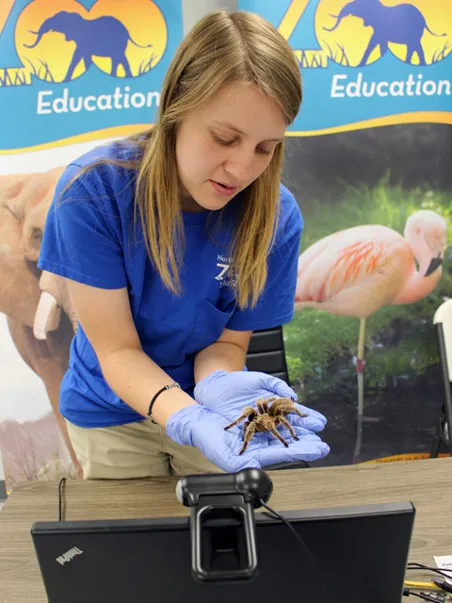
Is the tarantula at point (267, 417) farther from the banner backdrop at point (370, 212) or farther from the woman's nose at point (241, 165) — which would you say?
the banner backdrop at point (370, 212)

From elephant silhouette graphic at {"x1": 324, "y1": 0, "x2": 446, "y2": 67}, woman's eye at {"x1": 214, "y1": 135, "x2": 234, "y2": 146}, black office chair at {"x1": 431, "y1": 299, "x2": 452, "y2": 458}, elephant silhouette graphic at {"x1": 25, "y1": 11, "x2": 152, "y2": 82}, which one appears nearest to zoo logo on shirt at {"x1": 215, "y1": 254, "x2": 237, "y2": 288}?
woman's eye at {"x1": 214, "y1": 135, "x2": 234, "y2": 146}

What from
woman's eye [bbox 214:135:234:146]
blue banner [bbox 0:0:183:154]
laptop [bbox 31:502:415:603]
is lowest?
laptop [bbox 31:502:415:603]

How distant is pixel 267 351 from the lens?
Answer: 5.95 ft

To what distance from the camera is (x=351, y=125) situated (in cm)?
238

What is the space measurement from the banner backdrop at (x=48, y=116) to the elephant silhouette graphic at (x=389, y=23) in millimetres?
743

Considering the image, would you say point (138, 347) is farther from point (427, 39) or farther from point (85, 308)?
point (427, 39)

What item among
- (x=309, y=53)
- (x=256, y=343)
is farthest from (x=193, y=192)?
(x=309, y=53)

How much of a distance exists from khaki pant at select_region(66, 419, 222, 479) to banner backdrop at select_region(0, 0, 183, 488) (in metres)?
1.17

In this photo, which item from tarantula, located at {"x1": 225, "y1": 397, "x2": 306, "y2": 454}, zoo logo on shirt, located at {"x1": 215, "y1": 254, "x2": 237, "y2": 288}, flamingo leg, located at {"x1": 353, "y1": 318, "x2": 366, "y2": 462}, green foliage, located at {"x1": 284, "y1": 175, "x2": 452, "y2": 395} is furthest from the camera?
flamingo leg, located at {"x1": 353, "y1": 318, "x2": 366, "y2": 462}

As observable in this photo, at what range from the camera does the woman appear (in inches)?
39.0

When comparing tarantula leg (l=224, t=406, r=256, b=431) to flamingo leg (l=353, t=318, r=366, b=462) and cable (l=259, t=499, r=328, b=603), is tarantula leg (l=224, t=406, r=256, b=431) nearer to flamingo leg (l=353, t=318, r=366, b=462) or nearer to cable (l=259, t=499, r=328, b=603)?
cable (l=259, t=499, r=328, b=603)

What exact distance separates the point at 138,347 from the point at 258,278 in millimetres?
326

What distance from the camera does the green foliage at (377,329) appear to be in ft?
8.05

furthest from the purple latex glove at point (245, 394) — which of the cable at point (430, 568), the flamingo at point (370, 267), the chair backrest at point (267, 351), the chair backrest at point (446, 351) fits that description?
the flamingo at point (370, 267)
